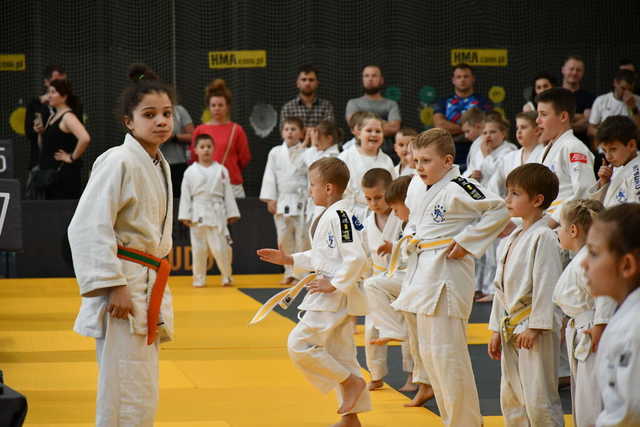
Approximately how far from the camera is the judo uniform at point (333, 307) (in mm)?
5008

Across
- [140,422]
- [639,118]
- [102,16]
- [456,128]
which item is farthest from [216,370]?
[102,16]

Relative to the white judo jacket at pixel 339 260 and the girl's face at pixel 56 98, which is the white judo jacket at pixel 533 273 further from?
the girl's face at pixel 56 98

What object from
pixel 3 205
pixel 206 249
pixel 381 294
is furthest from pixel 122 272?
pixel 206 249

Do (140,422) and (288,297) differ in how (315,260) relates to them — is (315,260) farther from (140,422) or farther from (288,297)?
(140,422)

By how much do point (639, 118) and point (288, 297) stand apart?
7.25m

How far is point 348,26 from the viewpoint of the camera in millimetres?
14852

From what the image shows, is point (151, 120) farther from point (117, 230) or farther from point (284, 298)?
point (284, 298)

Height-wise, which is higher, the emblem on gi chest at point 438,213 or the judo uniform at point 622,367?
the emblem on gi chest at point 438,213

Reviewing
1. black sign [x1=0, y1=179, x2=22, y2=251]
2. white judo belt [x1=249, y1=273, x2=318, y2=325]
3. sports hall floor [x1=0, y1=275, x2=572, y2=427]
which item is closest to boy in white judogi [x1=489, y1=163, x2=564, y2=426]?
sports hall floor [x1=0, y1=275, x2=572, y2=427]

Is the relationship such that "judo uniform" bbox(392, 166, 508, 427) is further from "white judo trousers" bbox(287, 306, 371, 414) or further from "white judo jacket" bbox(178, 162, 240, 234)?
"white judo jacket" bbox(178, 162, 240, 234)

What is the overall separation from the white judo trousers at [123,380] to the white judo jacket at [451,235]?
1431mm

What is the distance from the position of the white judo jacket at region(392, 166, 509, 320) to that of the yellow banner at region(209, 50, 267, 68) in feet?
33.2

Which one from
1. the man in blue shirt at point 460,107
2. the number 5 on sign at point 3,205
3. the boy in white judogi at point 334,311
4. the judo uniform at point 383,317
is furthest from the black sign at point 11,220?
the man in blue shirt at point 460,107

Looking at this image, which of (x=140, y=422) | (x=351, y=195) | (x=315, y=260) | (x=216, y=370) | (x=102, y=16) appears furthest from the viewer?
(x=102, y=16)
